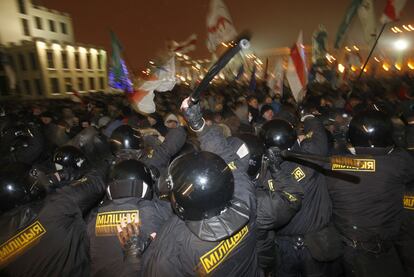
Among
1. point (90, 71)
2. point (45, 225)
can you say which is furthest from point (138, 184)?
point (90, 71)

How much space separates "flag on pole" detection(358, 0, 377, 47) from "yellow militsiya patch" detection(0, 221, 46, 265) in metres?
12.1

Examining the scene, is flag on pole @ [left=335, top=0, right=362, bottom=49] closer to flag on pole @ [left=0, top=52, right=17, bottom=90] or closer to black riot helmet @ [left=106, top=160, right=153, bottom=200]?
black riot helmet @ [left=106, top=160, right=153, bottom=200]

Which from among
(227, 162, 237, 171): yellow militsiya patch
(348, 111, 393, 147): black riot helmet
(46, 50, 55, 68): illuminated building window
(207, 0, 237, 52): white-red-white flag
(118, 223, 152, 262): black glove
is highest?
(207, 0, 237, 52): white-red-white flag

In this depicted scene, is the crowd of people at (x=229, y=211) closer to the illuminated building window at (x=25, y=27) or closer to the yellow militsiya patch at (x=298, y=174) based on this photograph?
the yellow militsiya patch at (x=298, y=174)

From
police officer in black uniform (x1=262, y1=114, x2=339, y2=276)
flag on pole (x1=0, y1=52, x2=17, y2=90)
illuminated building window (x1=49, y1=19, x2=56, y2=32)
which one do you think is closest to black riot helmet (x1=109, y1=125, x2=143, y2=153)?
police officer in black uniform (x1=262, y1=114, x2=339, y2=276)

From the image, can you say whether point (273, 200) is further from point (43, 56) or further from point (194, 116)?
point (43, 56)

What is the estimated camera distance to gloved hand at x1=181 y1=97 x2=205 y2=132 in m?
2.64

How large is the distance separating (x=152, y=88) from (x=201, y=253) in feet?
17.6

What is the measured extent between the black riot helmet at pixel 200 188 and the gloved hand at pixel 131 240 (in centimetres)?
57


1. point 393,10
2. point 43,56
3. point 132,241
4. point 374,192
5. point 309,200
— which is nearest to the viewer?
point 132,241

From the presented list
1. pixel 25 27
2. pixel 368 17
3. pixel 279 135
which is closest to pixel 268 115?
pixel 279 135

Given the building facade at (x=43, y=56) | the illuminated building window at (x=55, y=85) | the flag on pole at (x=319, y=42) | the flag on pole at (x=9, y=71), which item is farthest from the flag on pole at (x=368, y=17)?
the illuminated building window at (x=55, y=85)

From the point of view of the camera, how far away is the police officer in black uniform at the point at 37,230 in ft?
→ 8.95

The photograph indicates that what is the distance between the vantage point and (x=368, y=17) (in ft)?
37.1
